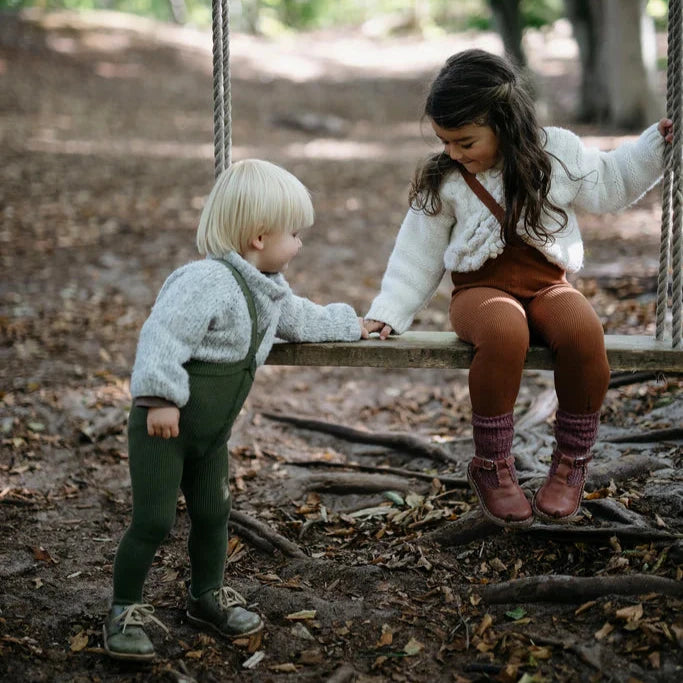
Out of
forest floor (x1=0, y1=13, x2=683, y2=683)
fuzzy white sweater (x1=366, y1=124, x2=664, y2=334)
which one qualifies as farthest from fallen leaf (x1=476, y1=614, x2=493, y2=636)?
fuzzy white sweater (x1=366, y1=124, x2=664, y2=334)

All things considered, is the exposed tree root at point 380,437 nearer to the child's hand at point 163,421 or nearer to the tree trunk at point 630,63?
the child's hand at point 163,421

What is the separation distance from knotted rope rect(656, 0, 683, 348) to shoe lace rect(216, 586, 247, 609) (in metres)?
1.73

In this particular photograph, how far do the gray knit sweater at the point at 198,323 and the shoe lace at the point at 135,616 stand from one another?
71cm

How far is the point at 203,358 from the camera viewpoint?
2.64m

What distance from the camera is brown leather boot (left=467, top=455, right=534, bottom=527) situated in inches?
116

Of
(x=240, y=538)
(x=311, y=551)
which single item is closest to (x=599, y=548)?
(x=311, y=551)

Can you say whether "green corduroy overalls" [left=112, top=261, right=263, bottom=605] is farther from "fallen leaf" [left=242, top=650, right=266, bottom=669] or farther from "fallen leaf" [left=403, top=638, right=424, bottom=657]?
"fallen leaf" [left=403, top=638, right=424, bottom=657]

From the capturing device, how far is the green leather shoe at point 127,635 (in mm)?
2688

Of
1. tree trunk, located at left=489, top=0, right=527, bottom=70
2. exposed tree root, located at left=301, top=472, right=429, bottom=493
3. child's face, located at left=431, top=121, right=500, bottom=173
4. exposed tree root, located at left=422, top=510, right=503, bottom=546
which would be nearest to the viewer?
child's face, located at left=431, top=121, right=500, bottom=173

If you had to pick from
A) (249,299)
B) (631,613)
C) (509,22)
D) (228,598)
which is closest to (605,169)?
(249,299)

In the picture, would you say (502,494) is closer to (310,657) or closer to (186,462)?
(310,657)

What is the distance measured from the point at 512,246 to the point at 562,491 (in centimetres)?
87

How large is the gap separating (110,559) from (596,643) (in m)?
1.93

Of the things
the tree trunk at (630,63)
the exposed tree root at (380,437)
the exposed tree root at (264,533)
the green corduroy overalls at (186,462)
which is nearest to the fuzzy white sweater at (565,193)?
the green corduroy overalls at (186,462)
